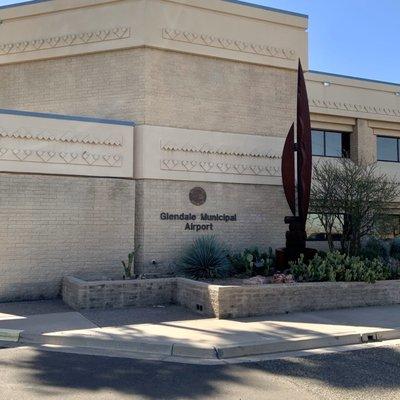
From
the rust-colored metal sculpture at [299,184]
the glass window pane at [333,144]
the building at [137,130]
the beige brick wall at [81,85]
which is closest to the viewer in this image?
the building at [137,130]

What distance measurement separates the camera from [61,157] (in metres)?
13.8

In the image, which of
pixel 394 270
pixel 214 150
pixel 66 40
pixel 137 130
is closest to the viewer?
pixel 394 270

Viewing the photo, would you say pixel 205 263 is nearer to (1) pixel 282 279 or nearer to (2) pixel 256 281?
(2) pixel 256 281

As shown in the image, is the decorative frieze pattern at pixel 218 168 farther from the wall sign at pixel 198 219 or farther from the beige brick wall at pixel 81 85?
the beige brick wall at pixel 81 85

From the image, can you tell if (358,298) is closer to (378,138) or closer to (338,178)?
(338,178)

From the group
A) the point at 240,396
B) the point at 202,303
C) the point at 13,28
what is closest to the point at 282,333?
the point at 202,303

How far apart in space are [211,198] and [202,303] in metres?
4.81

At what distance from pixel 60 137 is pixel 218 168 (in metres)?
4.66

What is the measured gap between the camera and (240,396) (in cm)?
640

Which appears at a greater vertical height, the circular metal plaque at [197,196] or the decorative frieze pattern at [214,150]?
the decorative frieze pattern at [214,150]

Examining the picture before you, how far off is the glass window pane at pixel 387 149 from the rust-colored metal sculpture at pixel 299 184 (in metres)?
8.88

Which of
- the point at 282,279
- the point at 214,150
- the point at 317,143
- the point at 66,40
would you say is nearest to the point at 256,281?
the point at 282,279

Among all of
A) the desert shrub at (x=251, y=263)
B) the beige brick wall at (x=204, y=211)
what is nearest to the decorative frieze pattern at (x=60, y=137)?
the beige brick wall at (x=204, y=211)

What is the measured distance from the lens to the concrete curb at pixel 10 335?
30.1 feet
